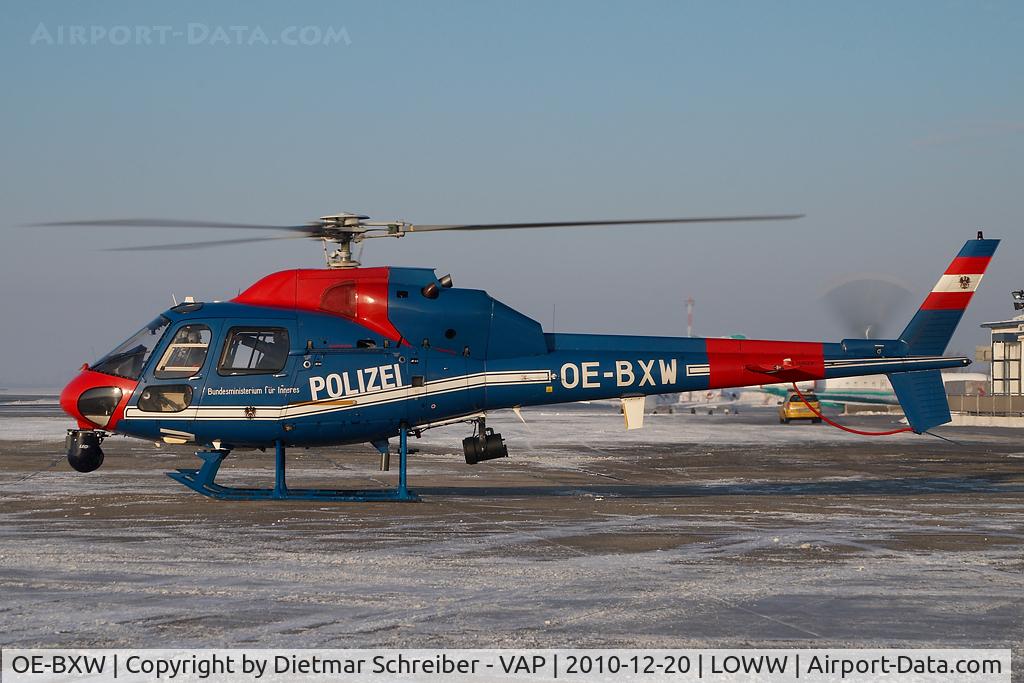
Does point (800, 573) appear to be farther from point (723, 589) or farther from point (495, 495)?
point (495, 495)

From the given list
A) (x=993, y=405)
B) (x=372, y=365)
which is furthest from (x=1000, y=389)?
(x=372, y=365)

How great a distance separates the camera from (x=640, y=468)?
26.0 meters

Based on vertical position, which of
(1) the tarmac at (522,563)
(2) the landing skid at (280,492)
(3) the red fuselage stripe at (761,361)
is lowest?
(1) the tarmac at (522,563)

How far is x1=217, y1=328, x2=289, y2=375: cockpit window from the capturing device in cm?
1712

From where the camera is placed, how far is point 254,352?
56.7ft

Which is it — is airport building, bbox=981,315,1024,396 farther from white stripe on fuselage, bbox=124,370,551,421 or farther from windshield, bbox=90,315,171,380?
windshield, bbox=90,315,171,380

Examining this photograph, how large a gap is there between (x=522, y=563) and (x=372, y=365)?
6.48 metres

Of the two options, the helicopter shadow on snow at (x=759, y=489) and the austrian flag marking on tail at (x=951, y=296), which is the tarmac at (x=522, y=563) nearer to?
the helicopter shadow on snow at (x=759, y=489)

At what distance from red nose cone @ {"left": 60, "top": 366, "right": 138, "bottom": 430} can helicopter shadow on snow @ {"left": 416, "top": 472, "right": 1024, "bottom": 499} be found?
5267 millimetres

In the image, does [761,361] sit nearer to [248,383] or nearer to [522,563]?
[522,563]

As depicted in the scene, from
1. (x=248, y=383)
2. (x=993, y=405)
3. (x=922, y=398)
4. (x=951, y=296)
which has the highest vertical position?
(x=951, y=296)

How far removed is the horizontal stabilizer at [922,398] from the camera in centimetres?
1916

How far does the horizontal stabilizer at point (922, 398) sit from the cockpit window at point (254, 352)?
10.5 m

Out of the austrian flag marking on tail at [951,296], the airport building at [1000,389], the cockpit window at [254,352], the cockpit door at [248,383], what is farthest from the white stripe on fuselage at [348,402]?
the airport building at [1000,389]
